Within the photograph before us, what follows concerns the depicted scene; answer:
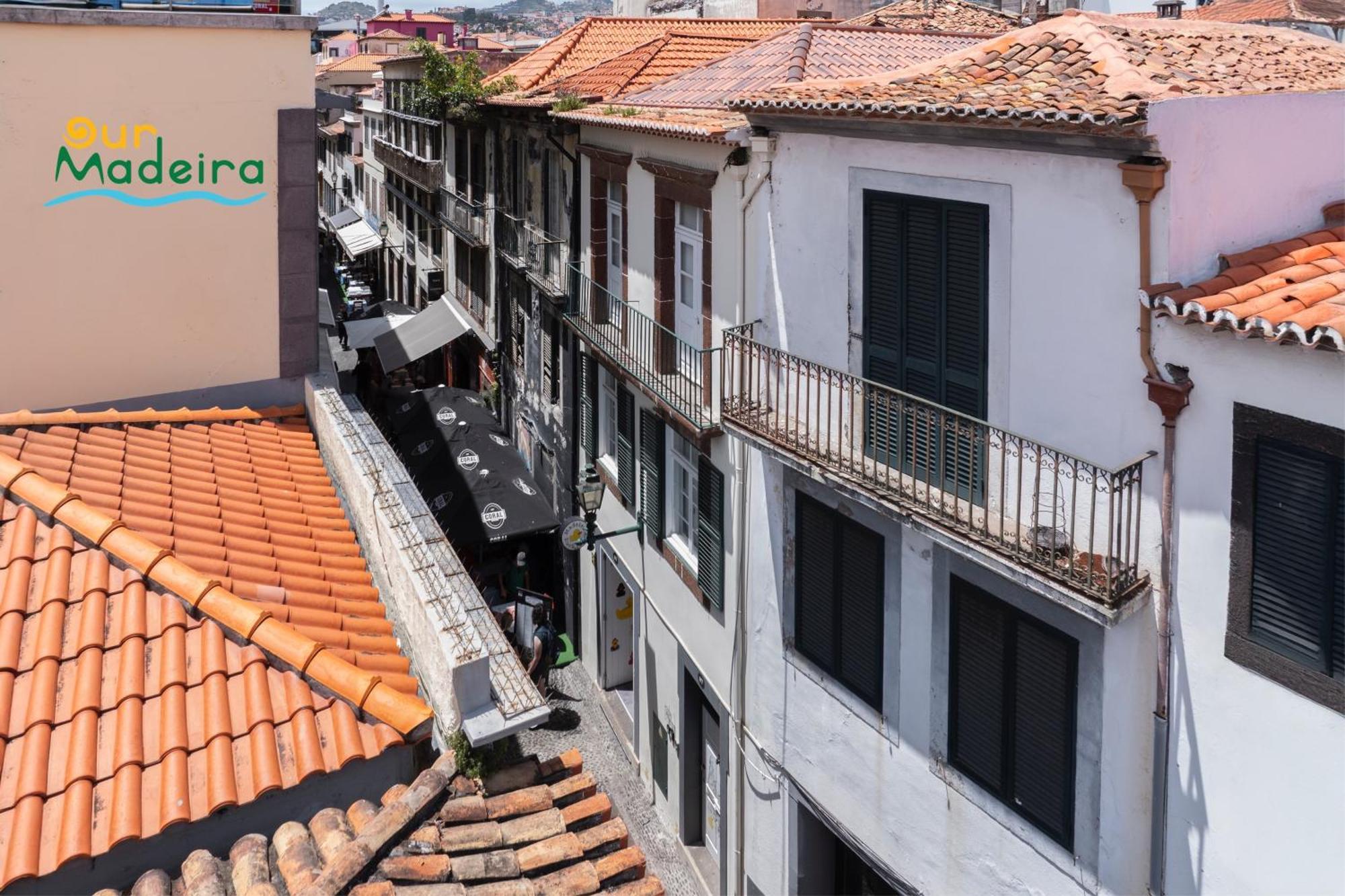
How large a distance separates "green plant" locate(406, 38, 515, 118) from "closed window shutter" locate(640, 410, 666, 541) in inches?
364

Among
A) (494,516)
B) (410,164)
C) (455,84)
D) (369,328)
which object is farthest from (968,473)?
(410,164)

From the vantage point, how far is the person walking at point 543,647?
19.1m

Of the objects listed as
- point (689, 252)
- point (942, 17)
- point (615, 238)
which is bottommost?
point (689, 252)

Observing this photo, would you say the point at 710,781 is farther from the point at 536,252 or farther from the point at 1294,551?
the point at 1294,551

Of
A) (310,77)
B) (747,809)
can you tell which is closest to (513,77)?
(310,77)

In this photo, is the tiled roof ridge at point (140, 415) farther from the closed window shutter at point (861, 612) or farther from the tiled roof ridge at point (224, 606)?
the closed window shutter at point (861, 612)

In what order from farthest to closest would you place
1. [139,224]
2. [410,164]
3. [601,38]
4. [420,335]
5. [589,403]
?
[410,164] < [420,335] < [601,38] < [589,403] < [139,224]

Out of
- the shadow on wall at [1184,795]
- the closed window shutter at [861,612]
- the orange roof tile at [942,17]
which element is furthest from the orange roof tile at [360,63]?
the shadow on wall at [1184,795]

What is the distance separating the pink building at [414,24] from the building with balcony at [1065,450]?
72.5m

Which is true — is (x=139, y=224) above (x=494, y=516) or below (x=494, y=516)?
above

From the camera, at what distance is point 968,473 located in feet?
30.3

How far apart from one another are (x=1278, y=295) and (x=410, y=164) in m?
32.9

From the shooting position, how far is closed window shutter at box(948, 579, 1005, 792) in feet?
31.3

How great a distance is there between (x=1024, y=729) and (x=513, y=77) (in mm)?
17933
